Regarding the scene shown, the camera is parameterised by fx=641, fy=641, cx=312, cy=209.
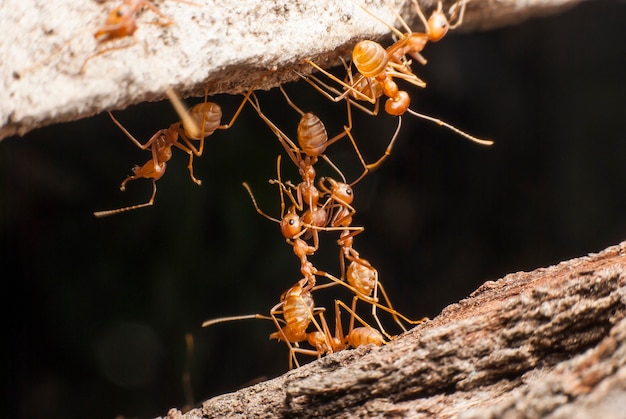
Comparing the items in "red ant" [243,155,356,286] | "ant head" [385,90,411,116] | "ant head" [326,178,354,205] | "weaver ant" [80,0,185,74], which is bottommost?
"red ant" [243,155,356,286]

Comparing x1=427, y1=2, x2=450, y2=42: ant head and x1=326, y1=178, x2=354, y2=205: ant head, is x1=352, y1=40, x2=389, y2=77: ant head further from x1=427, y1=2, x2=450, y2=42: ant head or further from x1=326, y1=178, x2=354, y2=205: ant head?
x1=326, y1=178, x2=354, y2=205: ant head

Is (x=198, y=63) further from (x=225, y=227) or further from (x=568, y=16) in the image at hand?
(x=568, y=16)

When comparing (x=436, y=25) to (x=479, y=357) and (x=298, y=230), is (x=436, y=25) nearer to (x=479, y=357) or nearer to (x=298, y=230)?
(x=298, y=230)

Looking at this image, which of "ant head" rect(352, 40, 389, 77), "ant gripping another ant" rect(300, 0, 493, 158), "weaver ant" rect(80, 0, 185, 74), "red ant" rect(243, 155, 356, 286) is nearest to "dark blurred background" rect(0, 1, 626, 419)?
"red ant" rect(243, 155, 356, 286)

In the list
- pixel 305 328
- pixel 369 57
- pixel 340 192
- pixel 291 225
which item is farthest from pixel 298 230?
pixel 369 57

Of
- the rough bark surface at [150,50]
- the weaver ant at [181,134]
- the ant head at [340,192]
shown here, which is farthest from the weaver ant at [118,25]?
the ant head at [340,192]

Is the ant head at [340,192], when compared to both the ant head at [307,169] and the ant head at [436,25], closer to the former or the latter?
the ant head at [307,169]

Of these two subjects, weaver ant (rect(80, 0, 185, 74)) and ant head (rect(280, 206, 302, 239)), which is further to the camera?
ant head (rect(280, 206, 302, 239))

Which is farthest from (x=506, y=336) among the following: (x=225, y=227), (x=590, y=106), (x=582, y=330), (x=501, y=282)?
(x=590, y=106)
